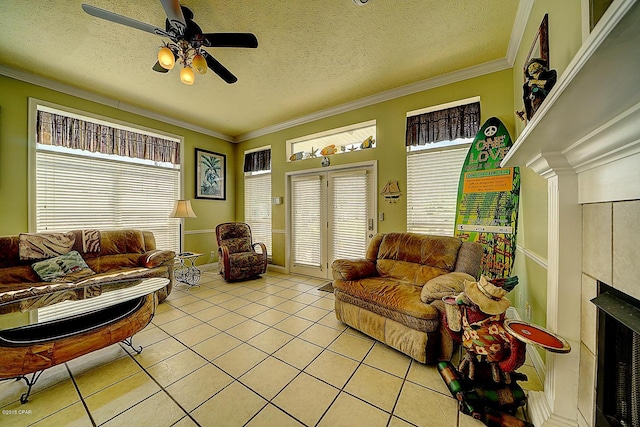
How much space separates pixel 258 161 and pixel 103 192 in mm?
2647

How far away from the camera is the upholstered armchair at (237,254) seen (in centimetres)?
386

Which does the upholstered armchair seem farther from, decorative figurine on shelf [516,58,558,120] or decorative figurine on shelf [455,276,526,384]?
decorative figurine on shelf [516,58,558,120]

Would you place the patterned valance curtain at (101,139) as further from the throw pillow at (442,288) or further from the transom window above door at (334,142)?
the throw pillow at (442,288)

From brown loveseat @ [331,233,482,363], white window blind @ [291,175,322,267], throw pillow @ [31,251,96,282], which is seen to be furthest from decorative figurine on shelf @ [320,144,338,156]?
throw pillow @ [31,251,96,282]

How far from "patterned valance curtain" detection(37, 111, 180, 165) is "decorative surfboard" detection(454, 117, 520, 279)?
4.94 m

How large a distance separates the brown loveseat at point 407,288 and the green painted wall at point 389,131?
780 millimetres

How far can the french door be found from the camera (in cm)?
367

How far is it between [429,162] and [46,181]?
526 centimetres

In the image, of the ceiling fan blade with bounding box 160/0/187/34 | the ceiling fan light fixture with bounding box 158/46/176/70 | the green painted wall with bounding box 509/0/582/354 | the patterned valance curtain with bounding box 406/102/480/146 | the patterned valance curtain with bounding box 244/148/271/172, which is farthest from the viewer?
the patterned valance curtain with bounding box 244/148/271/172

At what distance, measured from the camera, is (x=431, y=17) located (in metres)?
2.06

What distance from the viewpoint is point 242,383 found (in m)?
1.59

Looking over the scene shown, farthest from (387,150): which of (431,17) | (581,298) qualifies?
(581,298)

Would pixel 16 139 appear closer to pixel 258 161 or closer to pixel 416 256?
pixel 258 161

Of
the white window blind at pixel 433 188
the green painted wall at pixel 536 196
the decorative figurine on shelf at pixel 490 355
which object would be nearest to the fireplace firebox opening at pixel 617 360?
the decorative figurine on shelf at pixel 490 355
